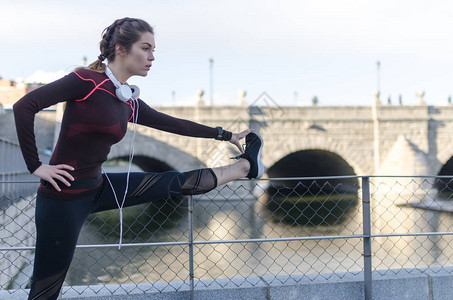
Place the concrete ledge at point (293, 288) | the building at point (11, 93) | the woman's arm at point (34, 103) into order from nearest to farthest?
the woman's arm at point (34, 103) < the concrete ledge at point (293, 288) < the building at point (11, 93)

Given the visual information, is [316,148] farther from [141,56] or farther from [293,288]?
[141,56]

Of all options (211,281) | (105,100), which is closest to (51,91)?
(105,100)

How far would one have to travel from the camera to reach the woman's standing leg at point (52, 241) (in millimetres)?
2131

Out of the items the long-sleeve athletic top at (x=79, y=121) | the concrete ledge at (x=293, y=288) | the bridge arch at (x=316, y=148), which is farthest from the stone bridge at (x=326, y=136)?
the long-sleeve athletic top at (x=79, y=121)

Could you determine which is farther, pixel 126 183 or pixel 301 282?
pixel 301 282

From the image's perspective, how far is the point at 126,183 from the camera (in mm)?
2463

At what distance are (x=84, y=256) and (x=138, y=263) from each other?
1.58 m

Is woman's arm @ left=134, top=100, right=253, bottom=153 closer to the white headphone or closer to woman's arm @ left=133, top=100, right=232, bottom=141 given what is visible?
woman's arm @ left=133, top=100, right=232, bottom=141

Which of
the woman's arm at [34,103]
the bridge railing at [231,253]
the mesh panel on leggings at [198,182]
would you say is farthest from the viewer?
the bridge railing at [231,253]

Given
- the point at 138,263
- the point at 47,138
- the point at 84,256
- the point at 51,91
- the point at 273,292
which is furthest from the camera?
the point at 47,138

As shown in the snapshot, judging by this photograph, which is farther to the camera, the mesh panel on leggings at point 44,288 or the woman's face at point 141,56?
the woman's face at point 141,56

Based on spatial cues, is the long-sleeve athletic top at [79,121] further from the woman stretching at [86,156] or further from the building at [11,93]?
the building at [11,93]

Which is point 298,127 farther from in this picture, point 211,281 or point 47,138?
point 211,281

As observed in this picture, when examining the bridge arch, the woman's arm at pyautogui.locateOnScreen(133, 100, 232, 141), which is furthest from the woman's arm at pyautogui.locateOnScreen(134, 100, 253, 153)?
the bridge arch
